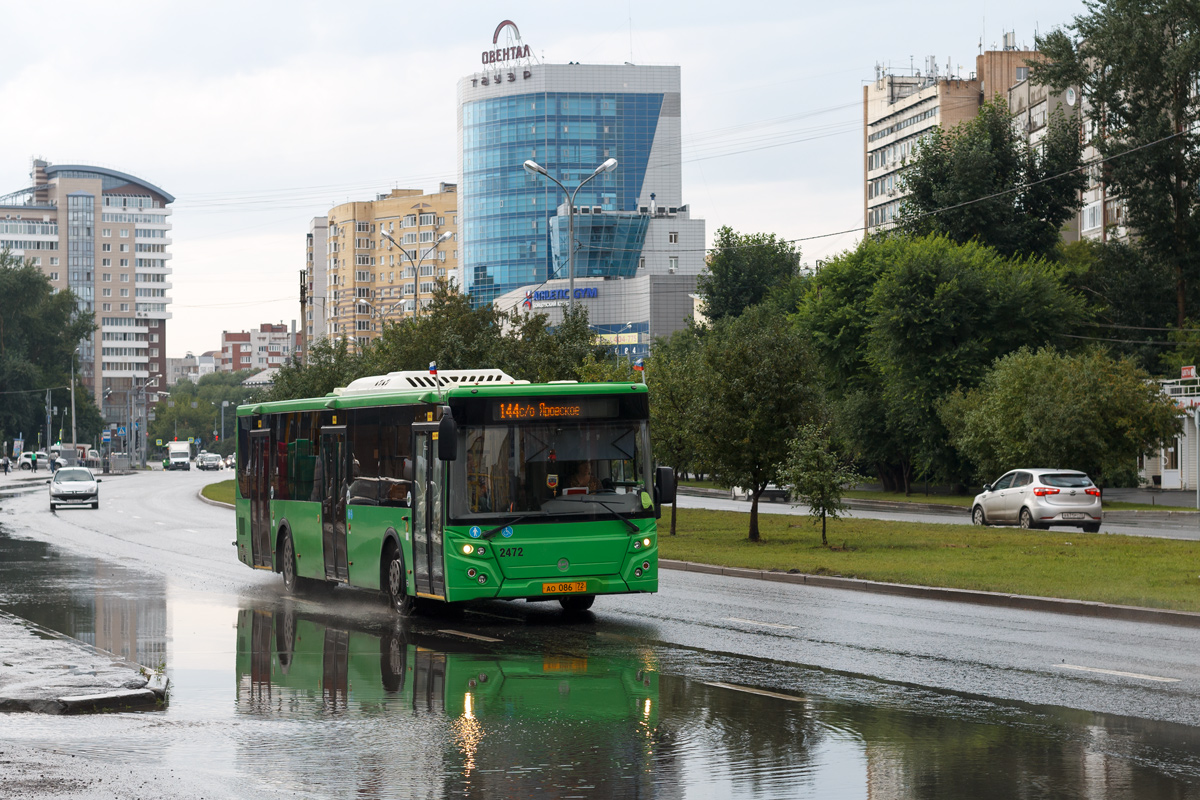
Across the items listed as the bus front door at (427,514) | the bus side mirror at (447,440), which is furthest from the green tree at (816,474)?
the bus side mirror at (447,440)

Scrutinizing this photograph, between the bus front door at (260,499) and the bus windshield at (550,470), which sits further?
the bus front door at (260,499)

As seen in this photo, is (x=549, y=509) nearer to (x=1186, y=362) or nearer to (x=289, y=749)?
(x=289, y=749)

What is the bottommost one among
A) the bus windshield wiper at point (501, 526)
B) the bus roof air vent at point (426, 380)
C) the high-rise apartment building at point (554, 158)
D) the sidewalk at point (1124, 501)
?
the sidewalk at point (1124, 501)

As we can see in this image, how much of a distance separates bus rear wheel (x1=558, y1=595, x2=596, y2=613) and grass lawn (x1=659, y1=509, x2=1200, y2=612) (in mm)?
5256

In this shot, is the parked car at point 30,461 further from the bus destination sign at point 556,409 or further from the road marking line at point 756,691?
the road marking line at point 756,691

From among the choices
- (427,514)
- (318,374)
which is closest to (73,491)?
(318,374)

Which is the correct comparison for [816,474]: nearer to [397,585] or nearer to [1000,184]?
[397,585]

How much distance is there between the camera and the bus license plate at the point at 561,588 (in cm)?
1639

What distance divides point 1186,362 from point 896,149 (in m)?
86.8

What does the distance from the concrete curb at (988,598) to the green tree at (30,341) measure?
11617 centimetres

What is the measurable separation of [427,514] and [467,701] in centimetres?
581

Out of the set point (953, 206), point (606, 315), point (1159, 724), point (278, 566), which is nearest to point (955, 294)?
point (953, 206)

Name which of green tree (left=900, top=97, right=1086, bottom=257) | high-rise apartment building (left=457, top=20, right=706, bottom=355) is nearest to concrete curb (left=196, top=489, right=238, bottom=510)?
green tree (left=900, top=97, right=1086, bottom=257)

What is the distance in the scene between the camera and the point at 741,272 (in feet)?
333
